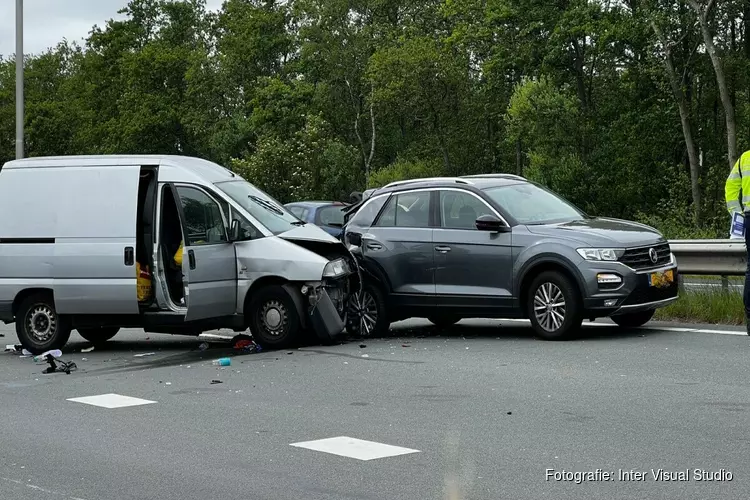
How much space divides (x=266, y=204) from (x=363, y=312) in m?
1.69

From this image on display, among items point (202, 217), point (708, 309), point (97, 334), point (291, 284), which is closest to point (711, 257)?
point (708, 309)

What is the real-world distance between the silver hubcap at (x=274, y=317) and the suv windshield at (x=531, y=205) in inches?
107

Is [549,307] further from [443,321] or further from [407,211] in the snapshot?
[443,321]

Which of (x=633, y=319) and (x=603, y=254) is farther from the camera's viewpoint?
(x=633, y=319)

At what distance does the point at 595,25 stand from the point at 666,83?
3872 millimetres

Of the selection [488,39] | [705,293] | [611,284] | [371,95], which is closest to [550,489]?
[611,284]

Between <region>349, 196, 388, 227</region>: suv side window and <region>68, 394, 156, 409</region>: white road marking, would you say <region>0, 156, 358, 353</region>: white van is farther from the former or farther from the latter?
<region>68, 394, 156, 409</region>: white road marking

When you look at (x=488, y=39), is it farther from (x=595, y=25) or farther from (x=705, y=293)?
(x=705, y=293)

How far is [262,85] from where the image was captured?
8031cm

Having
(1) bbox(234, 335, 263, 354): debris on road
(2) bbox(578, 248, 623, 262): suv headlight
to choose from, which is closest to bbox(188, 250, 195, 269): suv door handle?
Answer: (1) bbox(234, 335, 263, 354): debris on road

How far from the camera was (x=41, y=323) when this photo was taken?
Answer: 47.1 feet

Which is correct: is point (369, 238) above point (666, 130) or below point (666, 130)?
below

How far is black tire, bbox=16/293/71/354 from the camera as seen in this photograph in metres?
14.2

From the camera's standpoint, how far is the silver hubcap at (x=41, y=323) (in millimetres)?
14269
